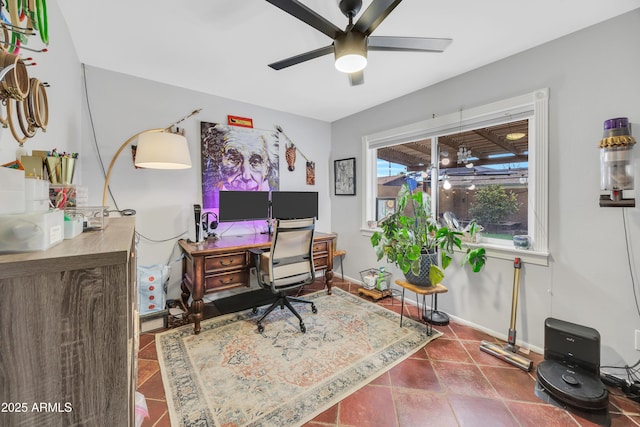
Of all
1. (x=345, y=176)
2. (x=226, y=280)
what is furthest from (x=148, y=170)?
(x=345, y=176)

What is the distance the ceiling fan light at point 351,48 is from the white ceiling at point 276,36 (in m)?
0.28

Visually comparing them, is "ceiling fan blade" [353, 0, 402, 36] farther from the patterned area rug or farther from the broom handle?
the patterned area rug

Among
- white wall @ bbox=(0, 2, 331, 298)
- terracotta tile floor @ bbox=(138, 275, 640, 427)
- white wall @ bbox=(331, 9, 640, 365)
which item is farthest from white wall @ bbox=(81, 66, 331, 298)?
white wall @ bbox=(331, 9, 640, 365)

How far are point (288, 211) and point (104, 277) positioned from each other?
2859mm

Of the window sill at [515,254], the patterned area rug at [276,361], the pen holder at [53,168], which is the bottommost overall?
the patterned area rug at [276,361]

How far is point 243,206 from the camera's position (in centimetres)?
298

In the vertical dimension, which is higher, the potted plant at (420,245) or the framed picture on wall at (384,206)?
the framed picture on wall at (384,206)

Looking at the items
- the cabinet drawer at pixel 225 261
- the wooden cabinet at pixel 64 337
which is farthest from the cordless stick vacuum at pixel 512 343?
the wooden cabinet at pixel 64 337

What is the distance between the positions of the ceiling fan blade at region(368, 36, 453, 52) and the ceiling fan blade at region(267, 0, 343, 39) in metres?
0.25

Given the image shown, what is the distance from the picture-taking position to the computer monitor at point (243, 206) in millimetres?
2850

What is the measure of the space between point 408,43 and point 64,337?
2.03 metres

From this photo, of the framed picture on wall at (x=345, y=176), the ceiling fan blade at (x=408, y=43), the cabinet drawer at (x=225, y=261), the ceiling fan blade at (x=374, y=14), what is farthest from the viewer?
the framed picture on wall at (x=345, y=176)

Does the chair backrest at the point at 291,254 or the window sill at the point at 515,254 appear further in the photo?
the chair backrest at the point at 291,254

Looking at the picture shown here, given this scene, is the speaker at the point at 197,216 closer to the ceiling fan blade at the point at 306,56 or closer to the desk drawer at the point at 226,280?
the desk drawer at the point at 226,280
